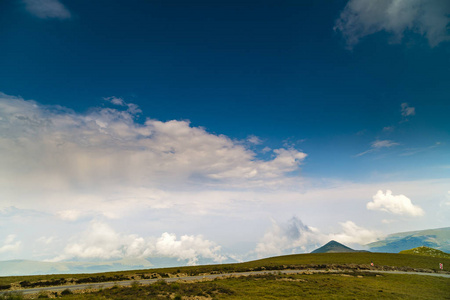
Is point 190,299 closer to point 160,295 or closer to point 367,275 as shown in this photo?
point 160,295

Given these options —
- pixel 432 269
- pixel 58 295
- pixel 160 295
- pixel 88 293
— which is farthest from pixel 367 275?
pixel 58 295

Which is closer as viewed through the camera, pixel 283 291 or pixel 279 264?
pixel 283 291

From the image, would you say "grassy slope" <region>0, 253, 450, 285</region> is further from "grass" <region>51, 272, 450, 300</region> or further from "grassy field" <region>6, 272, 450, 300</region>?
"grass" <region>51, 272, 450, 300</region>

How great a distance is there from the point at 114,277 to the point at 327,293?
40413 millimetres

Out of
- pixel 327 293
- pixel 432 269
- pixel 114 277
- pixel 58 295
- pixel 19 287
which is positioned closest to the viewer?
pixel 58 295

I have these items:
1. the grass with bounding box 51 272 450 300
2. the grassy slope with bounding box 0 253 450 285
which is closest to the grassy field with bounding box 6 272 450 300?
the grass with bounding box 51 272 450 300

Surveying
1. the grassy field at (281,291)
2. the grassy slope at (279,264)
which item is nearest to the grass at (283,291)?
the grassy field at (281,291)

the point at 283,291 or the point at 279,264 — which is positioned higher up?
the point at 283,291

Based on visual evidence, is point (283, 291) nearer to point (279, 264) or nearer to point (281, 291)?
point (281, 291)

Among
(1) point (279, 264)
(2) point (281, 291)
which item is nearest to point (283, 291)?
(2) point (281, 291)

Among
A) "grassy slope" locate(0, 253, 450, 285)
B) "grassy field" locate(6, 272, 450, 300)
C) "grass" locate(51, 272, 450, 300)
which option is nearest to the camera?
"grassy field" locate(6, 272, 450, 300)

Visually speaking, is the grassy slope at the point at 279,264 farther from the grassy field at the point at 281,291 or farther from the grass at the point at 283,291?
the grass at the point at 283,291

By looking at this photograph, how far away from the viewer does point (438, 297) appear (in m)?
28.4

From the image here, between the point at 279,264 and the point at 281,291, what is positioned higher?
the point at 281,291
